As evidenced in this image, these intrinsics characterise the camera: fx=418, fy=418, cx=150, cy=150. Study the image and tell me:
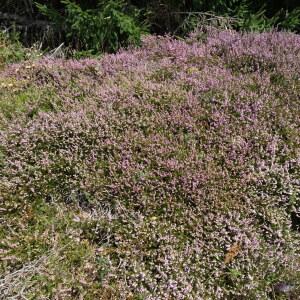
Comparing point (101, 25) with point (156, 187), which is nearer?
point (156, 187)

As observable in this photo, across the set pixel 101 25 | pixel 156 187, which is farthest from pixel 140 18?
pixel 156 187

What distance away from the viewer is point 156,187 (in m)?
3.59

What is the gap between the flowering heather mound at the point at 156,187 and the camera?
3215mm

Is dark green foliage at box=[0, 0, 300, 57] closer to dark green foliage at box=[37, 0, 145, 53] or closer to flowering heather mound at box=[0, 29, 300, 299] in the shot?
dark green foliage at box=[37, 0, 145, 53]

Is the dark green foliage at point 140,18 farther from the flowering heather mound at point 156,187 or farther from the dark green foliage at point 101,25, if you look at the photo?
the flowering heather mound at point 156,187

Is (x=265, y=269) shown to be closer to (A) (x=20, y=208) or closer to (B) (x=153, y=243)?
(B) (x=153, y=243)

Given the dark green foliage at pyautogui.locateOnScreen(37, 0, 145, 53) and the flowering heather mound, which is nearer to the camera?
the flowering heather mound

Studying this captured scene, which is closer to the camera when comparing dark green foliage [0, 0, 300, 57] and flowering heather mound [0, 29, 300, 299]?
flowering heather mound [0, 29, 300, 299]

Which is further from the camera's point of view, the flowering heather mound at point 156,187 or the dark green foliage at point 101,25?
the dark green foliage at point 101,25

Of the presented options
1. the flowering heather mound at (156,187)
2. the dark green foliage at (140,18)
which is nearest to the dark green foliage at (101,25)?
the dark green foliage at (140,18)

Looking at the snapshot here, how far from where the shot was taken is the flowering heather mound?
321cm

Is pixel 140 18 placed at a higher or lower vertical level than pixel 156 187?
higher

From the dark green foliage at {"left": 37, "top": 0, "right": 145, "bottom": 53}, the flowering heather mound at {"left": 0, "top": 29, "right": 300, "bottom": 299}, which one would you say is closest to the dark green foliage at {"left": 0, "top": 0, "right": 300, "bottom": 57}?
the dark green foliage at {"left": 37, "top": 0, "right": 145, "bottom": 53}

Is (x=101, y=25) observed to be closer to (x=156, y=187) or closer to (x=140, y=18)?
(x=140, y=18)
